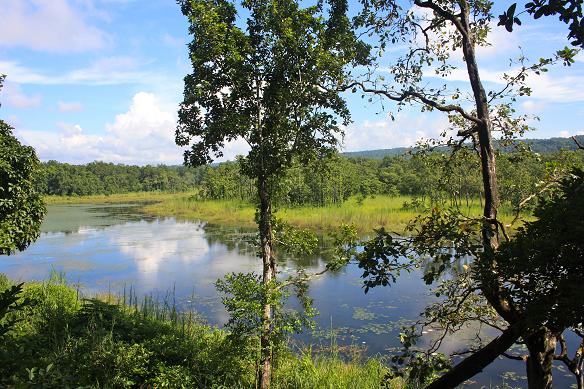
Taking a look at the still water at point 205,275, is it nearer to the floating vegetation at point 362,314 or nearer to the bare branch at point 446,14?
the floating vegetation at point 362,314

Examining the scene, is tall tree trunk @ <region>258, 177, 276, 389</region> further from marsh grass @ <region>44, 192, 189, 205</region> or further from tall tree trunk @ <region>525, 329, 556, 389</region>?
marsh grass @ <region>44, 192, 189, 205</region>

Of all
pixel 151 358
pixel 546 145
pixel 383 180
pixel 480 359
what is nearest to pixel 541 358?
pixel 480 359

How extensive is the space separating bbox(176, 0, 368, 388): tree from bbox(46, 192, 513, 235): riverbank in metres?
9.03

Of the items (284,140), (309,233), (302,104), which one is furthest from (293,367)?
(302,104)

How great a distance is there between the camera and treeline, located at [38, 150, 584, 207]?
194 inches

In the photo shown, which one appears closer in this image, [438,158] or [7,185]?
[438,158]

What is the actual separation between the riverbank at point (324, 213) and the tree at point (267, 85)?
903 cm

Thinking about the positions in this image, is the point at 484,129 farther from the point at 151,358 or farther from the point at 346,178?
the point at 346,178

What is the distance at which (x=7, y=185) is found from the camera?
9586mm

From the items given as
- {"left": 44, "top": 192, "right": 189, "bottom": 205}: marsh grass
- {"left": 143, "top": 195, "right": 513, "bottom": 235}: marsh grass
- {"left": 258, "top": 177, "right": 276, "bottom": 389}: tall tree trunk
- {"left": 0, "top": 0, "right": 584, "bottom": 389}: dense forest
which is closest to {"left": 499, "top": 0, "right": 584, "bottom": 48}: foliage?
{"left": 0, "top": 0, "right": 584, "bottom": 389}: dense forest

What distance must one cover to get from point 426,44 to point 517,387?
637cm

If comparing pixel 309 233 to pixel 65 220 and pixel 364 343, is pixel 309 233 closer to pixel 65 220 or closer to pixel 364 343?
pixel 364 343

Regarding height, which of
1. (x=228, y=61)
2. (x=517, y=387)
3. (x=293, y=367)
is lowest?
(x=517, y=387)

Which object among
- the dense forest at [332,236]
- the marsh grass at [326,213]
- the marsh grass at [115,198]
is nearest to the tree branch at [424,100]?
the dense forest at [332,236]
